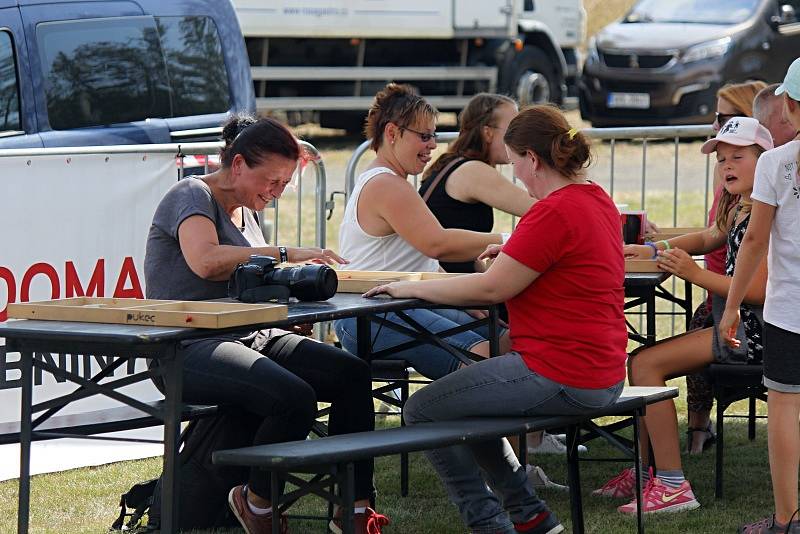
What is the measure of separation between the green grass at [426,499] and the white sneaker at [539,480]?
6 centimetres

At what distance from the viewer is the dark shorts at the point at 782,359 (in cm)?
477

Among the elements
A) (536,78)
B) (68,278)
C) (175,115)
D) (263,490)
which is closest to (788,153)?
(263,490)

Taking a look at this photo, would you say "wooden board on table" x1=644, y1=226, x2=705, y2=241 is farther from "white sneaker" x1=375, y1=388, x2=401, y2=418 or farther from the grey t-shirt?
the grey t-shirt

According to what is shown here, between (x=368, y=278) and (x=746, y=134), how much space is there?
60.4 inches

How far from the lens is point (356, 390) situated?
5020mm

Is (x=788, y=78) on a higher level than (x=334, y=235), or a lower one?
higher

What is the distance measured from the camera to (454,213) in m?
6.07

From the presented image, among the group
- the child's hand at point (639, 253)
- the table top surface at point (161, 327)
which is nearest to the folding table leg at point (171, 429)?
the table top surface at point (161, 327)

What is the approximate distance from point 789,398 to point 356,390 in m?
1.42

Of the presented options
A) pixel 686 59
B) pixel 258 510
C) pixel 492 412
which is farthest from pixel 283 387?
pixel 686 59

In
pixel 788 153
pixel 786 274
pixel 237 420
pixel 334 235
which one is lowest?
pixel 334 235

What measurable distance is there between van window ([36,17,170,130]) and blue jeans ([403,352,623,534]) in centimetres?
417

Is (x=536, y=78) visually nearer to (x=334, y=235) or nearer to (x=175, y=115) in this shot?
(x=334, y=235)

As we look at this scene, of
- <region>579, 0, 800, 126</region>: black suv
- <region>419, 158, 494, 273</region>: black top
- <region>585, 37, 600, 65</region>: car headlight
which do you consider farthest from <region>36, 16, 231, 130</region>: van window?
<region>585, 37, 600, 65</region>: car headlight
